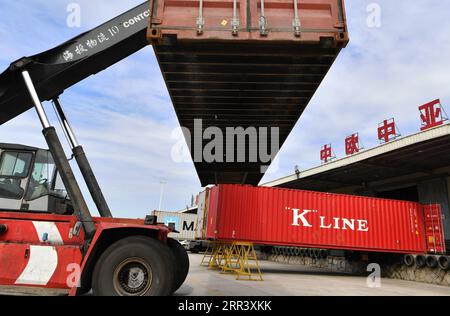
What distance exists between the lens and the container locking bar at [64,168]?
5768 millimetres

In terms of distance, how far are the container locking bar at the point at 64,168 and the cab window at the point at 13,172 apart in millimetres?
837

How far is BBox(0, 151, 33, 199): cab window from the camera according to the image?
6.21 m

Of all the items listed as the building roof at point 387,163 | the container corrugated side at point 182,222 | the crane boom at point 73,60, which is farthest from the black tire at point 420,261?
the container corrugated side at point 182,222

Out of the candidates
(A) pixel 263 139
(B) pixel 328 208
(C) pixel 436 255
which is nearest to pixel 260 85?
(A) pixel 263 139

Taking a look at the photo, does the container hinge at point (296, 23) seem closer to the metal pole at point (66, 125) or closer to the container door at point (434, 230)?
the metal pole at point (66, 125)

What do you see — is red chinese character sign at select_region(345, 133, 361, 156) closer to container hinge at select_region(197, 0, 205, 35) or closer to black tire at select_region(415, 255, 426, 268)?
black tire at select_region(415, 255, 426, 268)

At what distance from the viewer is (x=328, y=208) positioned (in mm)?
15297

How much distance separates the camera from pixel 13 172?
6.28 meters

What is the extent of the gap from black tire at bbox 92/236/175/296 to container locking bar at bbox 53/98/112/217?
1503 millimetres

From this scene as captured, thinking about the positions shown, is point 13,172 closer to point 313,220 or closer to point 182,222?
point 313,220

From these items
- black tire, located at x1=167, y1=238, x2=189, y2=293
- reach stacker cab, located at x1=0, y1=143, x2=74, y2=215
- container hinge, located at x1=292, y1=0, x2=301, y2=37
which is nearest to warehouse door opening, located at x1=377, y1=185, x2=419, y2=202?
black tire, located at x1=167, y1=238, x2=189, y2=293

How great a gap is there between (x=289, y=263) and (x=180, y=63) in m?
20.8
